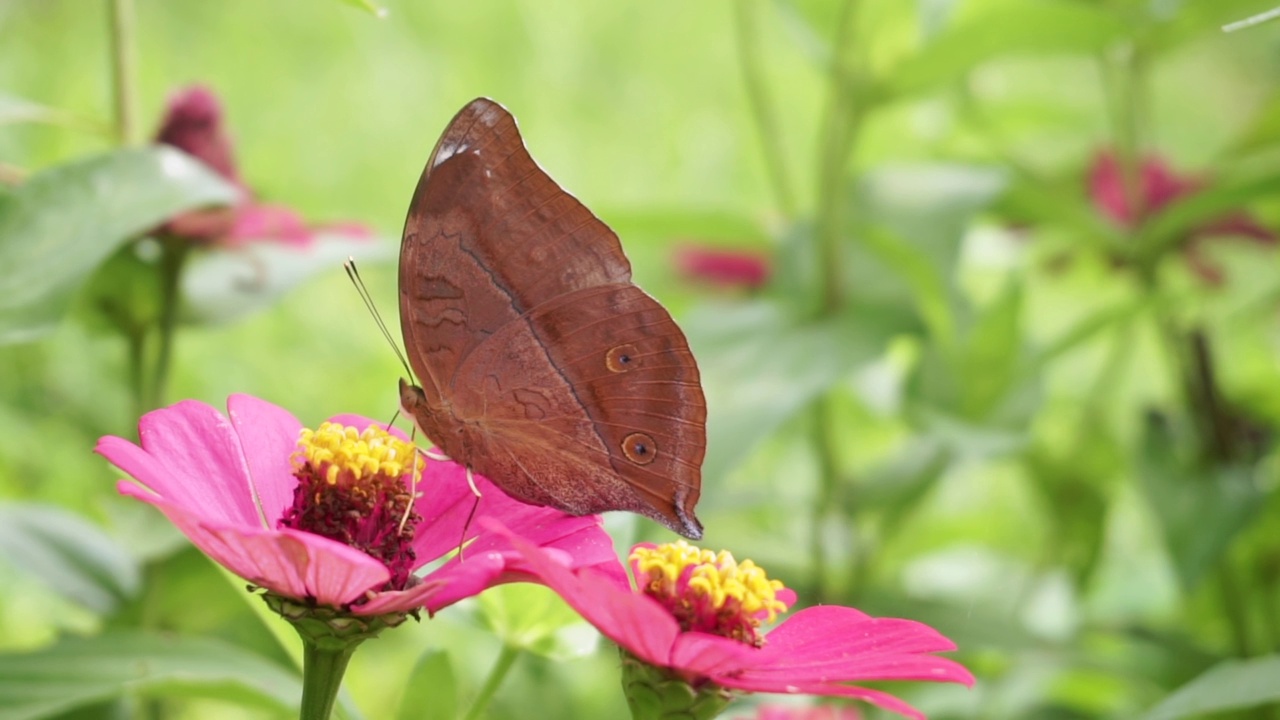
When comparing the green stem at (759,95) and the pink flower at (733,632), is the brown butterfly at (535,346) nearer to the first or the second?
the pink flower at (733,632)

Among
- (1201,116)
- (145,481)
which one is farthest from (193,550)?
(1201,116)

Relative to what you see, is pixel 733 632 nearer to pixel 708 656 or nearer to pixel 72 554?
pixel 708 656

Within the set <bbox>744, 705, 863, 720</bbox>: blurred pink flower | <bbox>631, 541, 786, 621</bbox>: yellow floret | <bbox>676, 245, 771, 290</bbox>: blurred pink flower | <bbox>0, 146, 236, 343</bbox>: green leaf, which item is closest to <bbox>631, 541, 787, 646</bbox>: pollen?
<bbox>631, 541, 786, 621</bbox>: yellow floret

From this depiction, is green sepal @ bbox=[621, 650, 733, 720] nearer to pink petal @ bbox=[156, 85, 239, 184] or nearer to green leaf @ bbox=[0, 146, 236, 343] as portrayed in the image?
green leaf @ bbox=[0, 146, 236, 343]

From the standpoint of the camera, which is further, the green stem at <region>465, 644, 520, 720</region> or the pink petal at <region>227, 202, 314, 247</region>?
the pink petal at <region>227, 202, 314, 247</region>

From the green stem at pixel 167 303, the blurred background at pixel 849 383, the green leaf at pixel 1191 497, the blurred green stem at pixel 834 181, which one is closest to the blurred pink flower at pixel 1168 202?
the blurred background at pixel 849 383

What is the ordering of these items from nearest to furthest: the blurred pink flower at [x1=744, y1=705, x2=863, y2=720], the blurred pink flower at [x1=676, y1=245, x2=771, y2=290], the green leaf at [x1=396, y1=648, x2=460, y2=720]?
the green leaf at [x1=396, y1=648, x2=460, y2=720] < the blurred pink flower at [x1=744, y1=705, x2=863, y2=720] < the blurred pink flower at [x1=676, y1=245, x2=771, y2=290]
